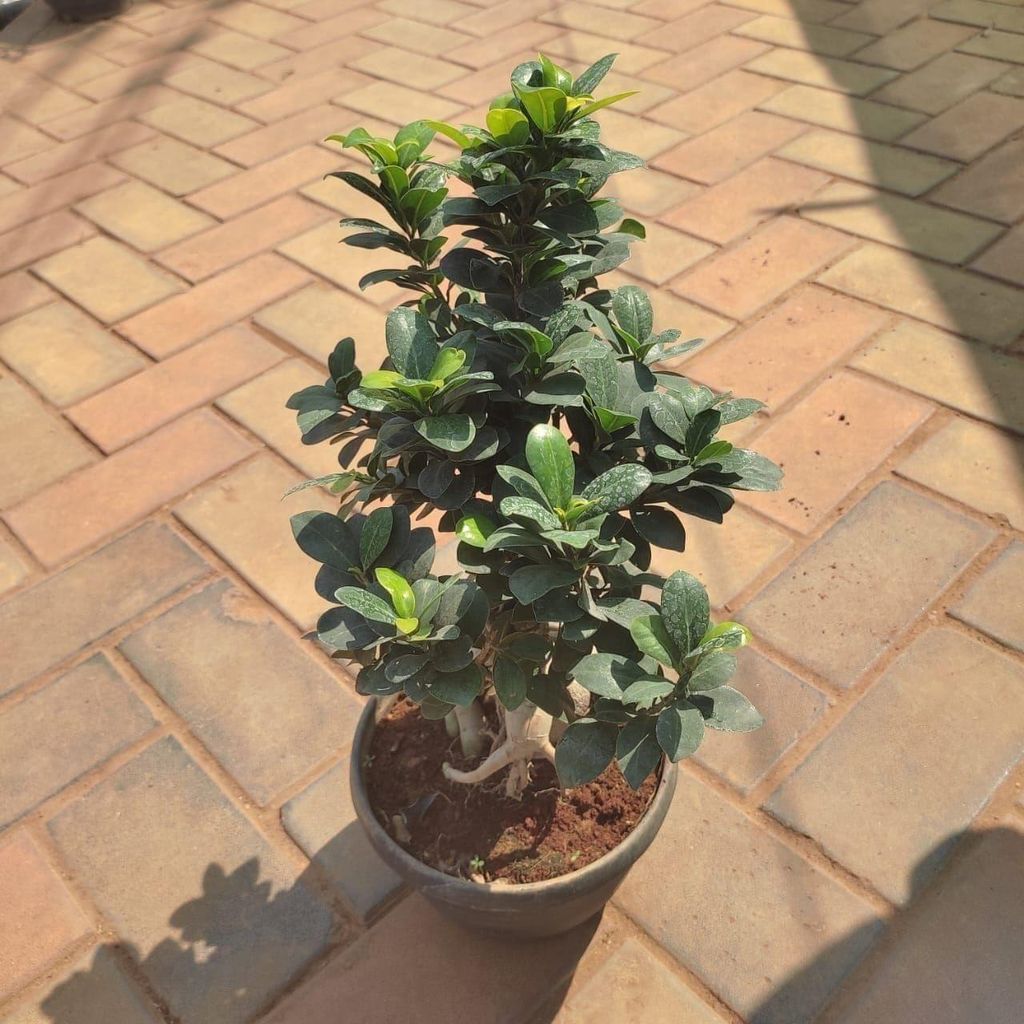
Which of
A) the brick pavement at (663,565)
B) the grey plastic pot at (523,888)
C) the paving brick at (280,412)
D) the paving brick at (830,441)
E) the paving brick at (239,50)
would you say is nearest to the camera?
the grey plastic pot at (523,888)

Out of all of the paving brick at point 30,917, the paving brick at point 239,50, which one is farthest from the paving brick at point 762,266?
the paving brick at point 239,50

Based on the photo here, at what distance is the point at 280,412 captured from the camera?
2.80 meters

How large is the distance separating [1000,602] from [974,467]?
41 centimetres

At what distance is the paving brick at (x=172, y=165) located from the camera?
12.5ft

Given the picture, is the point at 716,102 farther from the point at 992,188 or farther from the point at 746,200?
the point at 992,188

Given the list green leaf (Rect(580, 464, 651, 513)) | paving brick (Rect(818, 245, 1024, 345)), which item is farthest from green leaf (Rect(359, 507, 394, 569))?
paving brick (Rect(818, 245, 1024, 345))

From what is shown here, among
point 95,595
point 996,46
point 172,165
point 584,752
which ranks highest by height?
point 584,752

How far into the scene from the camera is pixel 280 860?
1874 millimetres

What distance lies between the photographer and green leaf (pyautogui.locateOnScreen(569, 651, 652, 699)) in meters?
1.19

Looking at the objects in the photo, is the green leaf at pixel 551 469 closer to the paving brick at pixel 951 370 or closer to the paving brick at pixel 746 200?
the paving brick at pixel 951 370

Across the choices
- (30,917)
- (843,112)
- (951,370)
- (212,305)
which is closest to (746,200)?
(843,112)

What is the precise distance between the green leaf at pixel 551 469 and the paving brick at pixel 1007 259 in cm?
229

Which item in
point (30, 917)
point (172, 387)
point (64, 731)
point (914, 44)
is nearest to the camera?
point (30, 917)

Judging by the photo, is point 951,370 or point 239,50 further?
point 239,50
